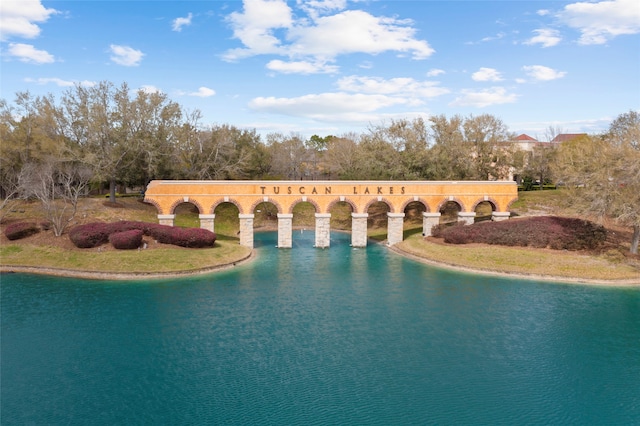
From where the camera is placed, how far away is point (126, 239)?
39.9 metres

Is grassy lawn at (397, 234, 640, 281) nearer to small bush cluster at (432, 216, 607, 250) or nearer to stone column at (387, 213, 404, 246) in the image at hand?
small bush cluster at (432, 216, 607, 250)

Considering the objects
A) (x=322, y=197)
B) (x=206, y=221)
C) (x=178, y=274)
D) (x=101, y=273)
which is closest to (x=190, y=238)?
(x=178, y=274)

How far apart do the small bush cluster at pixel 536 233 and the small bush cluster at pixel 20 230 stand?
136ft

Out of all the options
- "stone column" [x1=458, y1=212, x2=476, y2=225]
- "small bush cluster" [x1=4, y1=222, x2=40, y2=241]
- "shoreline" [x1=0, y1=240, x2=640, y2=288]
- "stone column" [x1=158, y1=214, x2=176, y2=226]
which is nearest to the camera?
"shoreline" [x1=0, y1=240, x2=640, y2=288]

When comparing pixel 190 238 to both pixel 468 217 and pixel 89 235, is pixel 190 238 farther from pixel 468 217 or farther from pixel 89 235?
pixel 468 217

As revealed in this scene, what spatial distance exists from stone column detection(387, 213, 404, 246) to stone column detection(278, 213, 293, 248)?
11.6 metres

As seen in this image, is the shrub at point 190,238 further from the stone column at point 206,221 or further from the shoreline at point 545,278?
the shoreline at point 545,278

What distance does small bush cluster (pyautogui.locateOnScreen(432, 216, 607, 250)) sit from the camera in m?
42.1

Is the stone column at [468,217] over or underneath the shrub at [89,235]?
over

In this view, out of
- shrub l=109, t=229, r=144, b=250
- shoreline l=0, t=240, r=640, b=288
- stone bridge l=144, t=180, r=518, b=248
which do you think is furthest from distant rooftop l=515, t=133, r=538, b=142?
shrub l=109, t=229, r=144, b=250

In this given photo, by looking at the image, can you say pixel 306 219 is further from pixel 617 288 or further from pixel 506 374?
pixel 506 374

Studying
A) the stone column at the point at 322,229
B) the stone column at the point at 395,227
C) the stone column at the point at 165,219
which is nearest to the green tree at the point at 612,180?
the stone column at the point at 395,227

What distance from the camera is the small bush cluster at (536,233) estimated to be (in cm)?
4206

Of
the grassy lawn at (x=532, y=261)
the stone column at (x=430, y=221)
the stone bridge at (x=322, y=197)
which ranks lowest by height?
the grassy lawn at (x=532, y=261)
